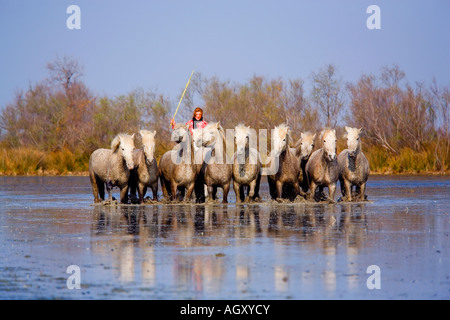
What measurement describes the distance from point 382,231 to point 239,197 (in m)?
7.06

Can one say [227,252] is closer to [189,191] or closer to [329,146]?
[329,146]

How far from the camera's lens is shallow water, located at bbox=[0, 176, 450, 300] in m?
7.96

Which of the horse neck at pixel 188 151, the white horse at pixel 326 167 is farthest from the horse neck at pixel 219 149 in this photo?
the white horse at pixel 326 167

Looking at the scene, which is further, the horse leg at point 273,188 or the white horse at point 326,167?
the horse leg at point 273,188

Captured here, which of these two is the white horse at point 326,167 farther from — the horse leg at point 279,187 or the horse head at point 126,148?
the horse head at point 126,148

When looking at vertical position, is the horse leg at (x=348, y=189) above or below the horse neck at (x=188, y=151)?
below

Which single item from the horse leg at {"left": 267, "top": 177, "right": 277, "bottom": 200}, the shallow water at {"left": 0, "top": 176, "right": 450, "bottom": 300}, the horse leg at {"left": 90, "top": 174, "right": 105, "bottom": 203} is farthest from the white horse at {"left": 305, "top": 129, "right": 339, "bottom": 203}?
the horse leg at {"left": 90, "top": 174, "right": 105, "bottom": 203}

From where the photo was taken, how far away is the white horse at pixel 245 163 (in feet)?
60.8

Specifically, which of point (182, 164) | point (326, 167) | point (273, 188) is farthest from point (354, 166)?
point (182, 164)

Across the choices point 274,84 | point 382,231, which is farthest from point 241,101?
point 382,231

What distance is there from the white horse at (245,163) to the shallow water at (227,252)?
1.51m

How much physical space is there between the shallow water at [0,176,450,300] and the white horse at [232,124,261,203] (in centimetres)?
151

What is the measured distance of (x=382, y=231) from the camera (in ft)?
40.9
